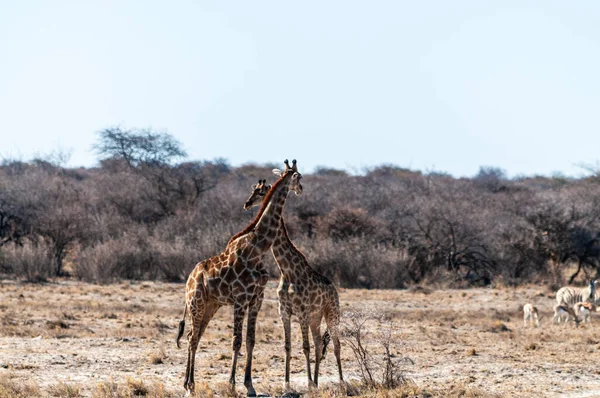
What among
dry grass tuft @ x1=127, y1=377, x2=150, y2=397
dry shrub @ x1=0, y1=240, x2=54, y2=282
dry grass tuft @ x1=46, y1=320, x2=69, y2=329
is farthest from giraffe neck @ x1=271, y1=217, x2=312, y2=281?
dry shrub @ x1=0, y1=240, x2=54, y2=282

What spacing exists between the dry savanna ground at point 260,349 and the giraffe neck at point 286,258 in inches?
47.7

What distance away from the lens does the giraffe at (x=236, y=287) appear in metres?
12.0

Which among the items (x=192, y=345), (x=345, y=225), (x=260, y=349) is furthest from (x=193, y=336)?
(x=345, y=225)

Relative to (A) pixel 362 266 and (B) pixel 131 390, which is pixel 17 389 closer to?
(B) pixel 131 390

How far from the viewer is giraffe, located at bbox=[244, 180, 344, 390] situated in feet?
40.1

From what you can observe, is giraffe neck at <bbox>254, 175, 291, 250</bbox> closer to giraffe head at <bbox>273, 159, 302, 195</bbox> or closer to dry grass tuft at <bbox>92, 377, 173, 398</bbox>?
giraffe head at <bbox>273, 159, 302, 195</bbox>

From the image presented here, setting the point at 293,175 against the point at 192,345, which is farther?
the point at 293,175

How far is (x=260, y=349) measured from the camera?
17.2 meters

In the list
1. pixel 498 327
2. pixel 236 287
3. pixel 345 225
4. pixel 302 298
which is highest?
pixel 345 225

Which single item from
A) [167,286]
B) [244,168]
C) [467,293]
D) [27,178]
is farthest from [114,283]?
[244,168]

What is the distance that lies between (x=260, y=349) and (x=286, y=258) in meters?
5.21

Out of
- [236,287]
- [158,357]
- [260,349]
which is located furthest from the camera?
[260,349]

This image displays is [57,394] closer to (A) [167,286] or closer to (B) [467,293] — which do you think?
(A) [167,286]

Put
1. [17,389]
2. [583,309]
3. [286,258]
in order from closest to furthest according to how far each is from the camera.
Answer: [17,389], [286,258], [583,309]
